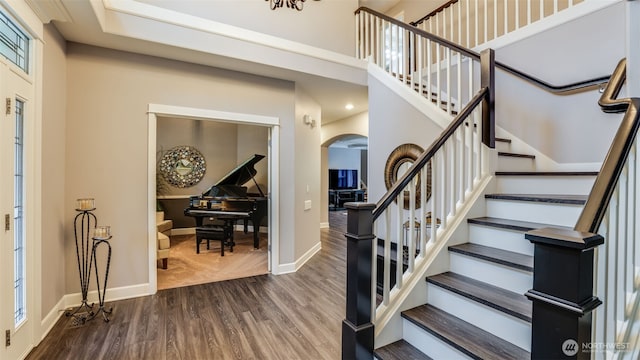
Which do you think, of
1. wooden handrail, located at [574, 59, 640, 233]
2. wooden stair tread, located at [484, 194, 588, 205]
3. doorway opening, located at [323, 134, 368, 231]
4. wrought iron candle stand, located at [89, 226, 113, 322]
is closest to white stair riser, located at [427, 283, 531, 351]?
wooden handrail, located at [574, 59, 640, 233]

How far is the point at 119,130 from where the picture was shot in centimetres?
319

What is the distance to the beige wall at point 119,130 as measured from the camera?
3.02m

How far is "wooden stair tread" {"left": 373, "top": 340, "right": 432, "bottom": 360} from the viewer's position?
1810 millimetres

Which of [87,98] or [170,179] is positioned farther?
[170,179]

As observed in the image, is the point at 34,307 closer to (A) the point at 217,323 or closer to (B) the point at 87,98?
(A) the point at 217,323

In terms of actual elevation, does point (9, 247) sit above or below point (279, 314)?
above

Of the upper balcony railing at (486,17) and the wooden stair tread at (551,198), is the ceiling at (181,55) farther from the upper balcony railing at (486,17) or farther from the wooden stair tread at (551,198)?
the wooden stair tread at (551,198)

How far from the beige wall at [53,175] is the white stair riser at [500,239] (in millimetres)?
3556

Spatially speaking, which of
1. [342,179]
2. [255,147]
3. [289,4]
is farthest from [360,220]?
[342,179]

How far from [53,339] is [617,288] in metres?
3.72

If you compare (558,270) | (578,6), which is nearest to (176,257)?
(558,270)

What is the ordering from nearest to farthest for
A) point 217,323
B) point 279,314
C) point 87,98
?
1. point 217,323
2. point 279,314
3. point 87,98

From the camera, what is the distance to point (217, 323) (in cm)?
269

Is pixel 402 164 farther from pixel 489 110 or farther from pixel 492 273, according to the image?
pixel 492 273
